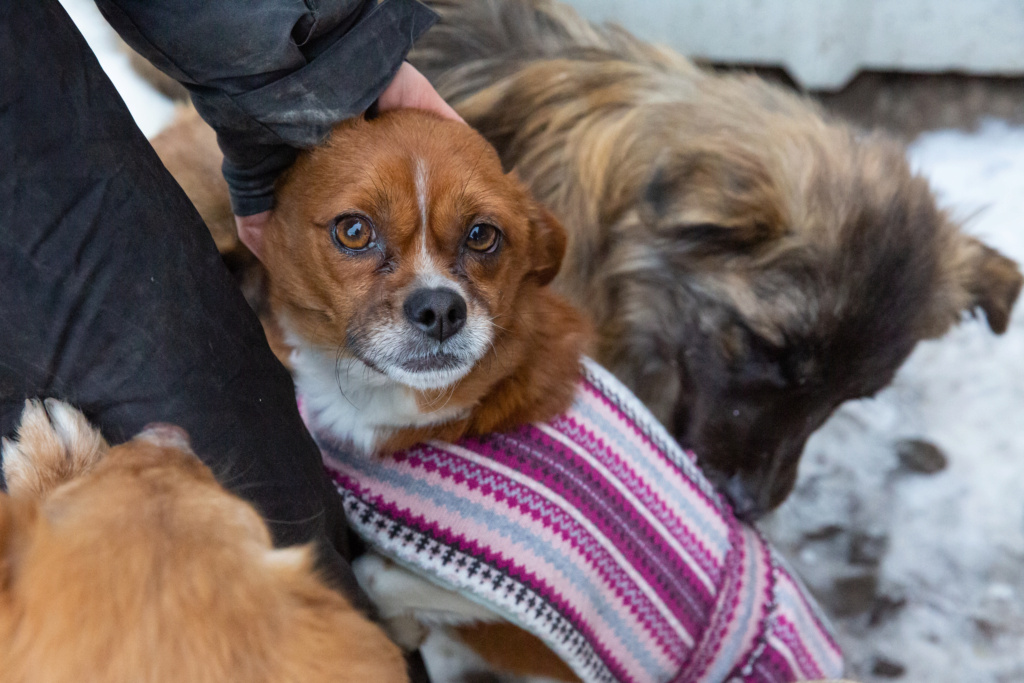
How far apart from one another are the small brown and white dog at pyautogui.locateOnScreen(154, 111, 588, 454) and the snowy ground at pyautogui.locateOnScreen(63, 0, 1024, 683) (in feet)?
4.46

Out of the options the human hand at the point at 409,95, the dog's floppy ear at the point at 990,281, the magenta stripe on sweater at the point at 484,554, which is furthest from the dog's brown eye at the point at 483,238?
the dog's floppy ear at the point at 990,281

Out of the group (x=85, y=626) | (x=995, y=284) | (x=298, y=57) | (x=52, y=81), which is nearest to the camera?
(x=85, y=626)

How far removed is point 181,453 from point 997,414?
9.69ft

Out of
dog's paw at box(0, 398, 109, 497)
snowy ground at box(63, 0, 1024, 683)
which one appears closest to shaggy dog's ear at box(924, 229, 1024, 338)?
snowy ground at box(63, 0, 1024, 683)

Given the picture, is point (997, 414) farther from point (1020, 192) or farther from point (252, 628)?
point (252, 628)

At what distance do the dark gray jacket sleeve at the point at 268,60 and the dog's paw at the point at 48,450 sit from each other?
0.53 metres

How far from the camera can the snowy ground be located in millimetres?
2484

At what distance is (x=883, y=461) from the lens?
2.88 meters

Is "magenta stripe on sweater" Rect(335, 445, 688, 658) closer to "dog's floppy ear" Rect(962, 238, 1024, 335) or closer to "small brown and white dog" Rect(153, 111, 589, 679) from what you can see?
"small brown and white dog" Rect(153, 111, 589, 679)

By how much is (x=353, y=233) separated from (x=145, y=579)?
70 centimetres

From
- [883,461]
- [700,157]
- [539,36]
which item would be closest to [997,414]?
[883,461]

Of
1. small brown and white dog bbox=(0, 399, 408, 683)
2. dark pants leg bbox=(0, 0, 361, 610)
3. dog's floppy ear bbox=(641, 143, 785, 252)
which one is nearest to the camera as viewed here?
small brown and white dog bbox=(0, 399, 408, 683)

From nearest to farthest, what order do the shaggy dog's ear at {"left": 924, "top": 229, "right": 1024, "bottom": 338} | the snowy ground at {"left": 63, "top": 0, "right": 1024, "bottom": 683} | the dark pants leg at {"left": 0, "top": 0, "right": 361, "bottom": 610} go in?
the dark pants leg at {"left": 0, "top": 0, "right": 361, "bottom": 610}
the shaggy dog's ear at {"left": 924, "top": 229, "right": 1024, "bottom": 338}
the snowy ground at {"left": 63, "top": 0, "right": 1024, "bottom": 683}

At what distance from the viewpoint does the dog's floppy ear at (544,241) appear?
1.64m
